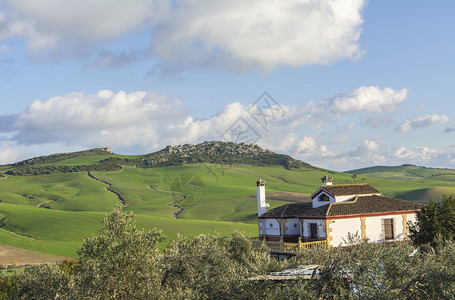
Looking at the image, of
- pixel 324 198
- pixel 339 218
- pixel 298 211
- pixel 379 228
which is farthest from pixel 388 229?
pixel 298 211

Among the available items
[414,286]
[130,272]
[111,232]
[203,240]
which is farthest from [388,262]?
[203,240]

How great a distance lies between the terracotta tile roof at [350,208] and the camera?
48281mm

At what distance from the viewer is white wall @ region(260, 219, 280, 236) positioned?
53156mm

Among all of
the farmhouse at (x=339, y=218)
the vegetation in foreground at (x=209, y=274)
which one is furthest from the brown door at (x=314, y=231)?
the vegetation in foreground at (x=209, y=274)

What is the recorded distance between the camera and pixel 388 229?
5022 centimetres

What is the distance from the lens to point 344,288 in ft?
64.9

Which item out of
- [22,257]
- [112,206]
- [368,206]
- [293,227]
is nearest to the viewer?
[368,206]

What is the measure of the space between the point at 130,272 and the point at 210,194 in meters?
152

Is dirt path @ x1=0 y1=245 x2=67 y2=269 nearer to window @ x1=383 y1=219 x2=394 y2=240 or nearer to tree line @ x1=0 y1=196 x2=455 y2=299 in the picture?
tree line @ x1=0 y1=196 x2=455 y2=299

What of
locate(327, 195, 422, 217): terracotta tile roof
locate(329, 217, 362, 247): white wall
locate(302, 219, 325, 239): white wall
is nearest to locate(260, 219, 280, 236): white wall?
locate(302, 219, 325, 239): white wall

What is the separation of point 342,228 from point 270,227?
9.78 m

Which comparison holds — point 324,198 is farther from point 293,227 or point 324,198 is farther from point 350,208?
point 293,227

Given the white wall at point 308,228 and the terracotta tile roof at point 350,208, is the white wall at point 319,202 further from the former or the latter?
the white wall at point 308,228

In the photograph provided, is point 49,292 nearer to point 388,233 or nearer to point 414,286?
point 414,286
